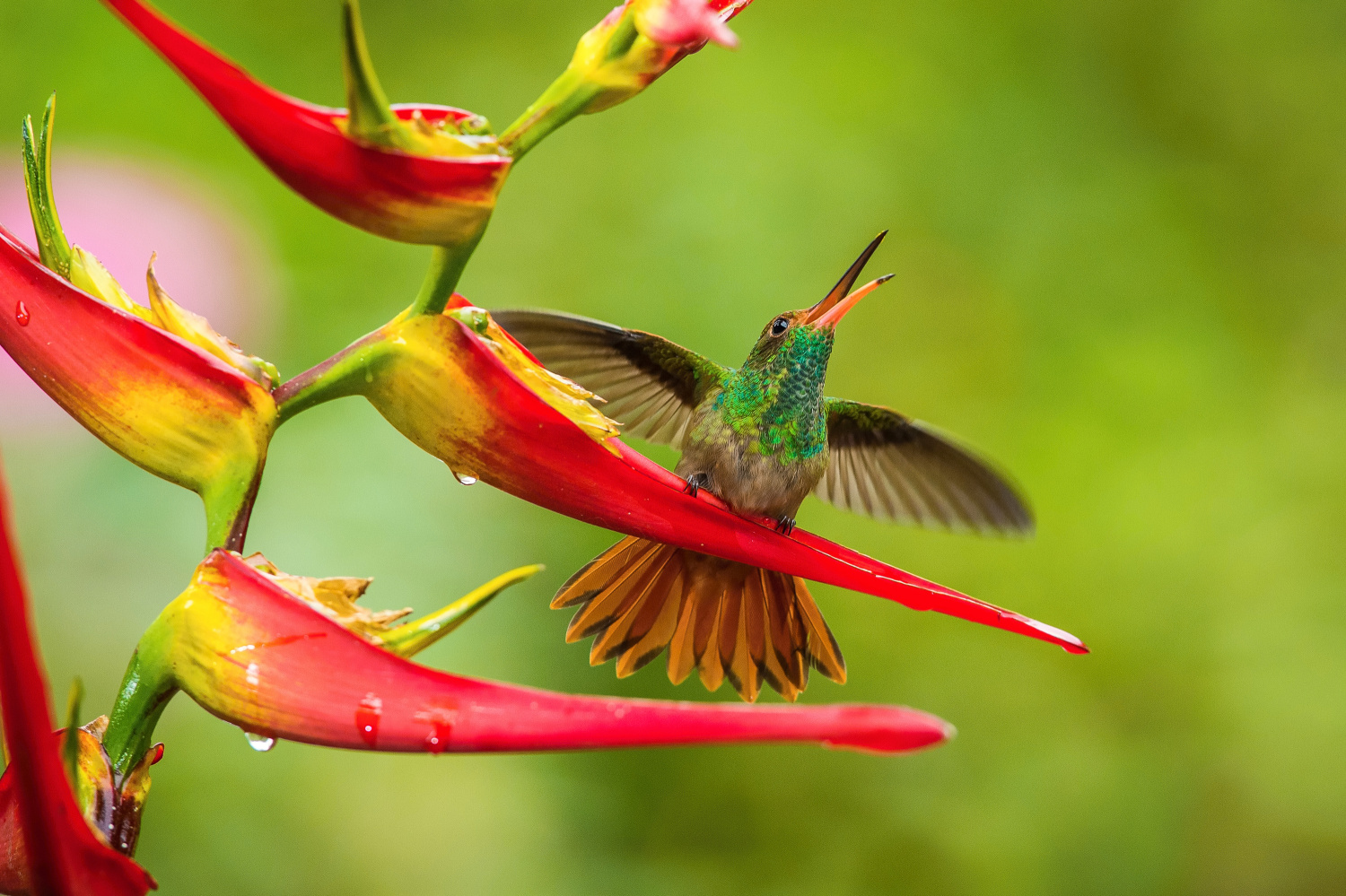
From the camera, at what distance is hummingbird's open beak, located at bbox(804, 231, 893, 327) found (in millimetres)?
834

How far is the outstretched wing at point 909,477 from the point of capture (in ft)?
3.48

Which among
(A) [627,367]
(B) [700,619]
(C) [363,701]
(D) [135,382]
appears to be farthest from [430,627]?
(A) [627,367]

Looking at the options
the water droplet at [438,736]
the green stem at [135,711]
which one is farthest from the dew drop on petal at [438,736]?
the green stem at [135,711]

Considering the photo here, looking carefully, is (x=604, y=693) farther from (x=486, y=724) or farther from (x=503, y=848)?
(x=486, y=724)

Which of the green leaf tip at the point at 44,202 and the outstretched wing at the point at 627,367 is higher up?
the outstretched wing at the point at 627,367

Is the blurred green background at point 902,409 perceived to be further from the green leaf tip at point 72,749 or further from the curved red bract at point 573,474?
the green leaf tip at point 72,749

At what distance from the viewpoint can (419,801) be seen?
48.9 inches

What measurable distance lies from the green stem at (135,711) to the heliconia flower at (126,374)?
51mm

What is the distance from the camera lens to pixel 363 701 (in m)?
0.38

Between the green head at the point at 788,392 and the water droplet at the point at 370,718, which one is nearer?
the water droplet at the point at 370,718

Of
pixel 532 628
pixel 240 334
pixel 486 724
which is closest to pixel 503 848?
pixel 532 628

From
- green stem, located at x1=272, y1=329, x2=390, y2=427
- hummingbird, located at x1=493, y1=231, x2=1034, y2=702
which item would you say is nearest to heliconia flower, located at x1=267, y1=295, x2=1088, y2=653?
green stem, located at x1=272, y1=329, x2=390, y2=427

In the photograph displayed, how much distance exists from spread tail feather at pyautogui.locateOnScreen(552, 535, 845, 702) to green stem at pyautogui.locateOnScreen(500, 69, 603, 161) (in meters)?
0.45

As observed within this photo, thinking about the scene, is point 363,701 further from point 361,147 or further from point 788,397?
point 788,397
